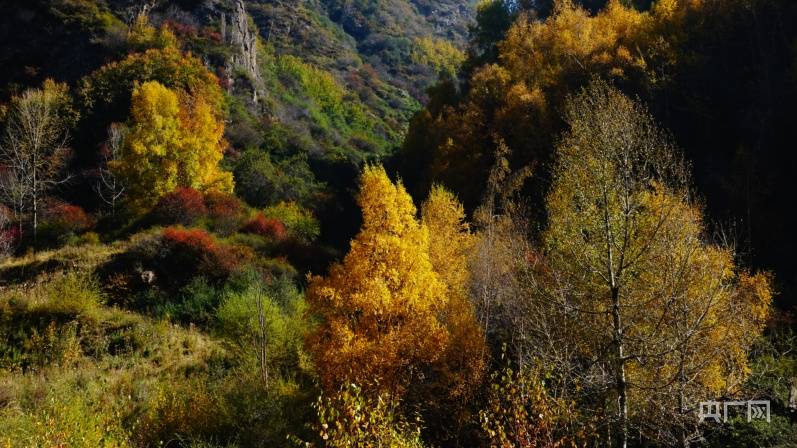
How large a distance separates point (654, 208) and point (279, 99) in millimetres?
53601

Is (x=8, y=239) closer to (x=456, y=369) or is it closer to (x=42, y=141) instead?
(x=42, y=141)

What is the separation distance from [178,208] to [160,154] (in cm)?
400

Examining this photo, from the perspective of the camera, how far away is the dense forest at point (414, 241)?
7691 mm

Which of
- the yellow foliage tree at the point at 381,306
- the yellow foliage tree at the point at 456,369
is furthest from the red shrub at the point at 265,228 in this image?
the yellow foliage tree at the point at 381,306

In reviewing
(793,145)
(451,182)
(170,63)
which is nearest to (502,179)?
(451,182)

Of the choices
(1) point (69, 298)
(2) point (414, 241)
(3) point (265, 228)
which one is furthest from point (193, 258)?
(2) point (414, 241)

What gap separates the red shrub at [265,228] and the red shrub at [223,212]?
701 millimetres

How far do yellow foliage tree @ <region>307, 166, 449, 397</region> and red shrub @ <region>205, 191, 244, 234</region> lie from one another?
62.6 feet

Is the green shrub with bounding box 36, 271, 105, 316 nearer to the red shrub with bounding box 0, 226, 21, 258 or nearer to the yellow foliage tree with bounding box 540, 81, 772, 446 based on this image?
the red shrub with bounding box 0, 226, 21, 258

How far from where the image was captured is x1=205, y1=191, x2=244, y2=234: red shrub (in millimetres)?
28688

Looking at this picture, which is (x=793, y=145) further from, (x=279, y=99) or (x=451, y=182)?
(x=279, y=99)

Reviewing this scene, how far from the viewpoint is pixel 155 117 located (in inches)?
1154

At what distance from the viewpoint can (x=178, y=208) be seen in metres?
27.7

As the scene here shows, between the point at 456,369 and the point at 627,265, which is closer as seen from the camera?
the point at 627,265
